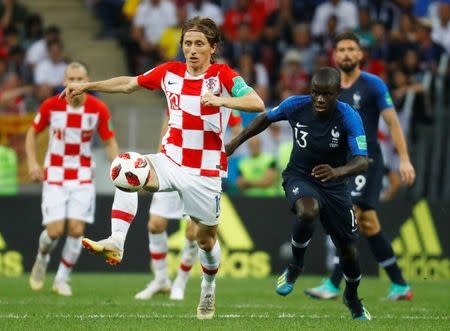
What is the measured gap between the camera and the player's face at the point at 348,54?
1231cm

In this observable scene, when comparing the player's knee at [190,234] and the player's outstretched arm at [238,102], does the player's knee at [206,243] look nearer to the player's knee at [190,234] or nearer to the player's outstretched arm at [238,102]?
the player's outstretched arm at [238,102]

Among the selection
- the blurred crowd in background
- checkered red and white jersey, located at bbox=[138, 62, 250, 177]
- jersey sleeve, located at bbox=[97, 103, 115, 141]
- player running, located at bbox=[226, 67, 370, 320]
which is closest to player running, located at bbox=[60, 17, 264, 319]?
checkered red and white jersey, located at bbox=[138, 62, 250, 177]

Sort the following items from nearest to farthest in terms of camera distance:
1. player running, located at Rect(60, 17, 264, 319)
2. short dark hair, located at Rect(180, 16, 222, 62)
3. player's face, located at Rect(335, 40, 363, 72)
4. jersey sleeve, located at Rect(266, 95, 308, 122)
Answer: player running, located at Rect(60, 17, 264, 319) → short dark hair, located at Rect(180, 16, 222, 62) → jersey sleeve, located at Rect(266, 95, 308, 122) → player's face, located at Rect(335, 40, 363, 72)

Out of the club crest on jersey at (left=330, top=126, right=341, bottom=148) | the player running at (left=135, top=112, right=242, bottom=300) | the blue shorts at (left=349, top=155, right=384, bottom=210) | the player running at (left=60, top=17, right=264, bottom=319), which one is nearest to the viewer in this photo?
the player running at (left=60, top=17, right=264, bottom=319)

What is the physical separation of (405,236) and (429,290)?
2.70m

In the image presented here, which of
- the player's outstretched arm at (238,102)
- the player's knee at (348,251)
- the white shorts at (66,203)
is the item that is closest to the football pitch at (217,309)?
the player's knee at (348,251)

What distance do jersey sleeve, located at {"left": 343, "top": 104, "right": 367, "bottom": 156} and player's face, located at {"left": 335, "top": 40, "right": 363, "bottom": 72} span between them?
8.27ft

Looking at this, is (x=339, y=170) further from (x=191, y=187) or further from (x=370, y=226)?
(x=370, y=226)

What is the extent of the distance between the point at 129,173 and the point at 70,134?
381cm

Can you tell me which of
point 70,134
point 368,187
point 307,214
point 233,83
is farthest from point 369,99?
point 70,134

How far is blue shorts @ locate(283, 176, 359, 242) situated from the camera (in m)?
9.91

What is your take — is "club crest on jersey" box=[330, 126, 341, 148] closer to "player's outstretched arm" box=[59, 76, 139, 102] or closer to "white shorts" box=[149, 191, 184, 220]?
"player's outstretched arm" box=[59, 76, 139, 102]

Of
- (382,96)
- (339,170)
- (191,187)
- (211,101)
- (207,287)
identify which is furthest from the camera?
(382,96)

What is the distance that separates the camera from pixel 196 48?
974 centimetres
